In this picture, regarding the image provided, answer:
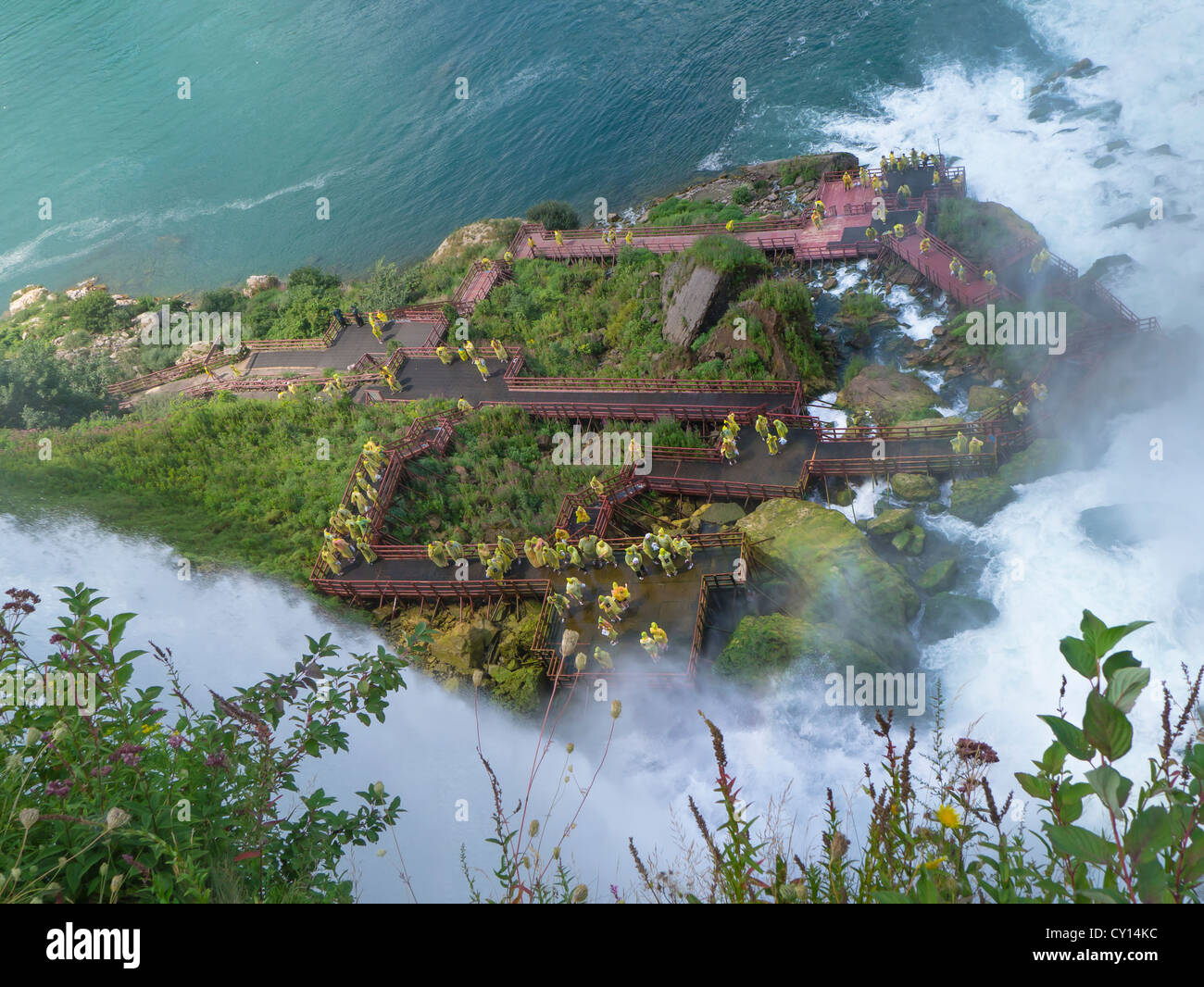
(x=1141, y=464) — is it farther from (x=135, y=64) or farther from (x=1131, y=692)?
(x=135, y=64)

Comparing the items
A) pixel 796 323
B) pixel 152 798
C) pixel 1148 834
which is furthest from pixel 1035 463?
pixel 152 798

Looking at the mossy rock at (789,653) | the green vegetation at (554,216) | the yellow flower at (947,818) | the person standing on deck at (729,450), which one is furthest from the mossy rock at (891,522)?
the green vegetation at (554,216)

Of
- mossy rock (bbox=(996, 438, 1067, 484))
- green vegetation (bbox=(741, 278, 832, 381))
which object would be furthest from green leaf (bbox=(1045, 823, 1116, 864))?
green vegetation (bbox=(741, 278, 832, 381))

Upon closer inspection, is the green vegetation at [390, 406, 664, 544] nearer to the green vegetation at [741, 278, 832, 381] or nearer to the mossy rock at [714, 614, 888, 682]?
the green vegetation at [741, 278, 832, 381]

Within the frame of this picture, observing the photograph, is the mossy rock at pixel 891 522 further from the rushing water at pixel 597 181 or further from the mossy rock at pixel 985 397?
the mossy rock at pixel 985 397

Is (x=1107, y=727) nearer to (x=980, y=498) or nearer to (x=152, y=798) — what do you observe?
(x=152, y=798)
